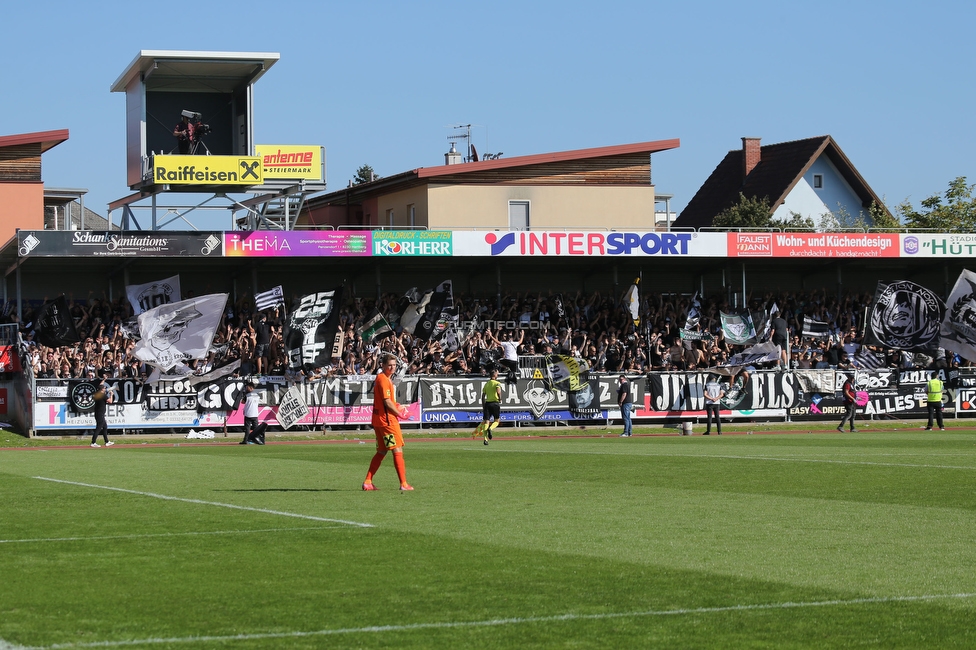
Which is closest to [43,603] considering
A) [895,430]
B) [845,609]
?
[845,609]

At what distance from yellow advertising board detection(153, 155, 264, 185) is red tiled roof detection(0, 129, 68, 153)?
6.36 metres

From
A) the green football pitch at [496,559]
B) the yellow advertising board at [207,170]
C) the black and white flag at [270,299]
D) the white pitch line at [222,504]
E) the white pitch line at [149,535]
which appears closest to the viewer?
the green football pitch at [496,559]

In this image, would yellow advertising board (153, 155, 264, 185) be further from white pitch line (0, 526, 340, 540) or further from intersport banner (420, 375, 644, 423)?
white pitch line (0, 526, 340, 540)

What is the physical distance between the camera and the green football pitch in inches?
293

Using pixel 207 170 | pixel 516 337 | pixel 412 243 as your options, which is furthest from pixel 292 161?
pixel 516 337

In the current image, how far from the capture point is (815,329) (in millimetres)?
46188

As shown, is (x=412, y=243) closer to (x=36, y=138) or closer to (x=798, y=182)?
(x=36, y=138)

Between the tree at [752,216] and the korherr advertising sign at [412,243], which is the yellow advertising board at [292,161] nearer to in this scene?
the korherr advertising sign at [412,243]

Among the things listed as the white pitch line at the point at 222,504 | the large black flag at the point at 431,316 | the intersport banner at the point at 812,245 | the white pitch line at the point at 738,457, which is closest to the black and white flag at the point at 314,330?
the large black flag at the point at 431,316

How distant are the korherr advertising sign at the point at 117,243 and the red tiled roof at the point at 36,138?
27.9ft

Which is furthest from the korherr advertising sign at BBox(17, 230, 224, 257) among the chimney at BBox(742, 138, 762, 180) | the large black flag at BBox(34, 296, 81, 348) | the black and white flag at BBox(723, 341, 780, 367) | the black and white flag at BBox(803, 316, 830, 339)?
the chimney at BBox(742, 138, 762, 180)

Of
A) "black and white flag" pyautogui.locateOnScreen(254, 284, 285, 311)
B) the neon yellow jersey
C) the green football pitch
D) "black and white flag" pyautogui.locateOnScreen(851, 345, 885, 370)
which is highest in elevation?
"black and white flag" pyautogui.locateOnScreen(254, 284, 285, 311)

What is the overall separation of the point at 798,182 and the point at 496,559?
6389cm

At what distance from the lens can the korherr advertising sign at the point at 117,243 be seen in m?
39.1
